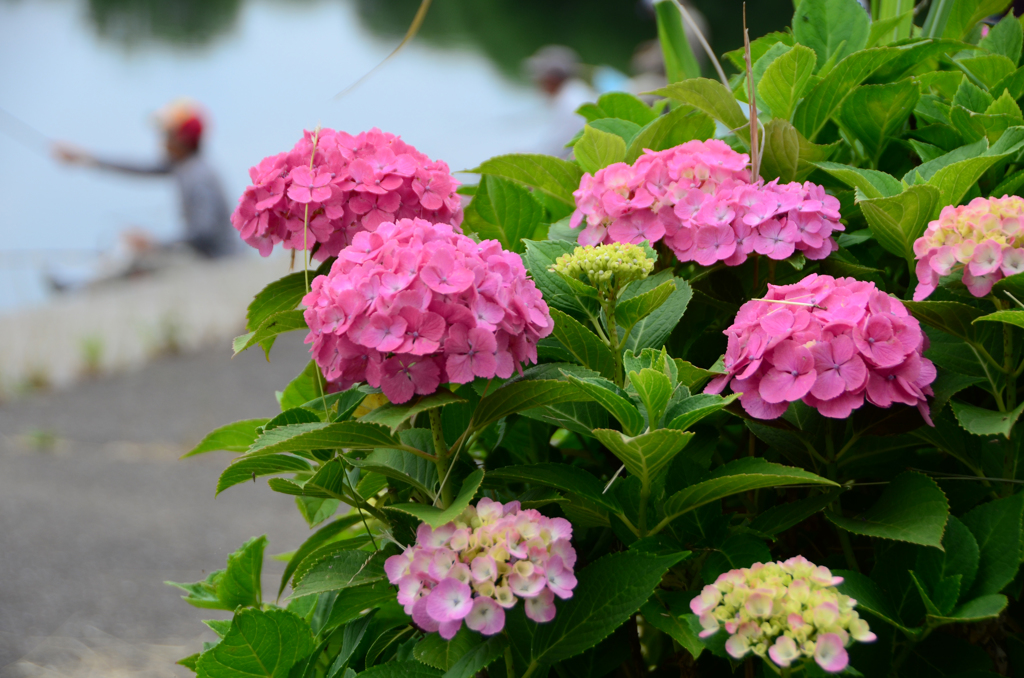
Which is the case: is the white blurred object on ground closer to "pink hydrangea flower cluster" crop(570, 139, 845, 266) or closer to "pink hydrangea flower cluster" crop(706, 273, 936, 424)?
"pink hydrangea flower cluster" crop(570, 139, 845, 266)

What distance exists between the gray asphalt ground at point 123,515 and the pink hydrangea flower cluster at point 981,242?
1.88 m

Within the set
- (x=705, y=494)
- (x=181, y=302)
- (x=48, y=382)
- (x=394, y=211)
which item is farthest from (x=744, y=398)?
(x=181, y=302)

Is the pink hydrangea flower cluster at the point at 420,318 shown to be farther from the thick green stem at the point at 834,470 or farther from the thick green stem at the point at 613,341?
the thick green stem at the point at 834,470

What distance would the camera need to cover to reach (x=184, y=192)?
7.12m

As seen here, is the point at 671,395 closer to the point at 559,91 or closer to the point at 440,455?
the point at 440,455

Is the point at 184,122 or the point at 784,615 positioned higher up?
the point at 784,615

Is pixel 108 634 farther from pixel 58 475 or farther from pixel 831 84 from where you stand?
pixel 831 84

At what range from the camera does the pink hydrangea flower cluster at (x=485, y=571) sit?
2.04 ft

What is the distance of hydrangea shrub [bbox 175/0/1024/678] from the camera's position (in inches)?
25.3

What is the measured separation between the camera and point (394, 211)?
2.88 feet

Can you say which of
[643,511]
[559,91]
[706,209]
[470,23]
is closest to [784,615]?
[643,511]

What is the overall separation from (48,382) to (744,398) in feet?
19.6

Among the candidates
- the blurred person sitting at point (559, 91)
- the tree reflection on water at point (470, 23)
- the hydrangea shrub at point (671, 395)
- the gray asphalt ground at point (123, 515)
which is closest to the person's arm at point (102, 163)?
the gray asphalt ground at point (123, 515)

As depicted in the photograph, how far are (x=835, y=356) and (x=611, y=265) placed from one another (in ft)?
0.63
